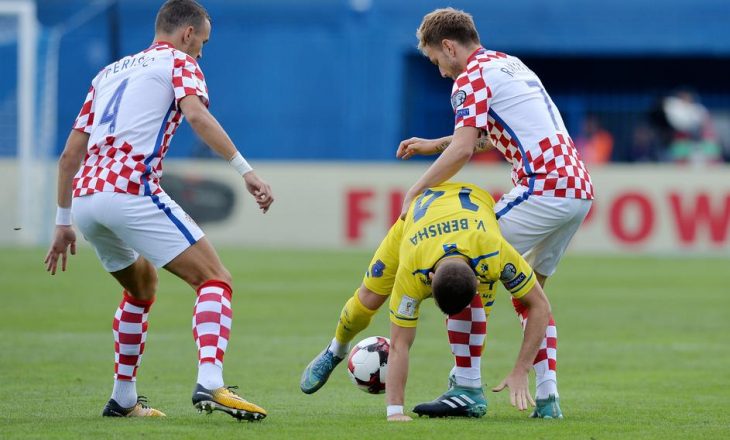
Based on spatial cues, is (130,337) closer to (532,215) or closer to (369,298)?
(369,298)

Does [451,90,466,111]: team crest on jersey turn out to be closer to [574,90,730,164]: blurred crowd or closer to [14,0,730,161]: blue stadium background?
[574,90,730,164]: blurred crowd

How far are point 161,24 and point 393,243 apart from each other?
1.69 meters

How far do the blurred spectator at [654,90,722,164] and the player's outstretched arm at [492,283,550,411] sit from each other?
21.8 metres

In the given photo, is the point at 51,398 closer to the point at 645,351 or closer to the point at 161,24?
the point at 161,24

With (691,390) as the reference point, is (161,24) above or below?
above

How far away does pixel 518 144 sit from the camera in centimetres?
752

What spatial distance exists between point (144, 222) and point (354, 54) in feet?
77.2


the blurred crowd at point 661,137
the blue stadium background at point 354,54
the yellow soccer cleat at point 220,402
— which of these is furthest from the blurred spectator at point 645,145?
the yellow soccer cleat at point 220,402

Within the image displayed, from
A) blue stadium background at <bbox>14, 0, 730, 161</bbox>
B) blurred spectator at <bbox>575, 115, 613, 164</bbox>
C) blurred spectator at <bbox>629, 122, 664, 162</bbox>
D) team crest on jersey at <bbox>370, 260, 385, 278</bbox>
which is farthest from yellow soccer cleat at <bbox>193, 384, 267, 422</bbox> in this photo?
blurred spectator at <bbox>629, 122, 664, 162</bbox>

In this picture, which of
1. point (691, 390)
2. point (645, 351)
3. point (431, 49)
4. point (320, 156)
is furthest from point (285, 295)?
point (320, 156)

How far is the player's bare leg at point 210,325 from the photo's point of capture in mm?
6867

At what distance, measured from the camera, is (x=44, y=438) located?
660cm

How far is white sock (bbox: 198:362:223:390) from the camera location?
22.5 feet

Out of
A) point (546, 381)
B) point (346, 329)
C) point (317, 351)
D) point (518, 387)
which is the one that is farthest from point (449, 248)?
point (317, 351)
